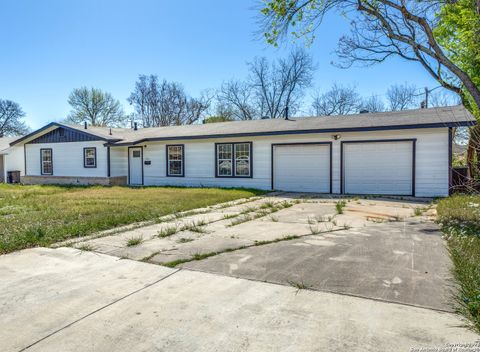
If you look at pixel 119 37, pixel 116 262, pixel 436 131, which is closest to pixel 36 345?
pixel 116 262

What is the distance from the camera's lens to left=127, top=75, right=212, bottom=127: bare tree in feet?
123

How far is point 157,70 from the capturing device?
37938mm

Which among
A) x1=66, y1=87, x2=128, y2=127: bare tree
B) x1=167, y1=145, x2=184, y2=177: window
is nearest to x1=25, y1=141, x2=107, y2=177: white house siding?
x1=167, y1=145, x2=184, y2=177: window

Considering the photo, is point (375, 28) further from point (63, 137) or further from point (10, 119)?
point (10, 119)

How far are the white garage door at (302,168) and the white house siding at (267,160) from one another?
11.1 inches

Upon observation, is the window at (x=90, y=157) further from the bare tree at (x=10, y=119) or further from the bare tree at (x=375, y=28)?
the bare tree at (x=10, y=119)

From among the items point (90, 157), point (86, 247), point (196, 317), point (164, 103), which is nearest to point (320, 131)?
point (86, 247)

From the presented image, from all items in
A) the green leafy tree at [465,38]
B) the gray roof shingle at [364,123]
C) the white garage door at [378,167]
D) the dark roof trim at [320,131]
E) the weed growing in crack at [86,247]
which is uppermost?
the green leafy tree at [465,38]

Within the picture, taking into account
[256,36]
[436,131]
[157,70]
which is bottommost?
[436,131]

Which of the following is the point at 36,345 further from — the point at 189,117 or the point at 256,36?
the point at 189,117

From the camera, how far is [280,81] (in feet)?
115

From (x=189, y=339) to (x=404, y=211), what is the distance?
7395 millimetres

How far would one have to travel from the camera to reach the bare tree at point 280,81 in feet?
113

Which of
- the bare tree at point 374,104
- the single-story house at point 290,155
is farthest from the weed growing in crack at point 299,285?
the bare tree at point 374,104
